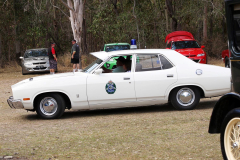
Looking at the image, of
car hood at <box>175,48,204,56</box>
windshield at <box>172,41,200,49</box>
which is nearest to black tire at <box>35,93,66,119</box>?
car hood at <box>175,48,204,56</box>

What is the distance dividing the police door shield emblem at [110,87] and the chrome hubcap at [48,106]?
1209mm

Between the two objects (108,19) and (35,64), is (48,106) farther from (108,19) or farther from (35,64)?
(108,19)

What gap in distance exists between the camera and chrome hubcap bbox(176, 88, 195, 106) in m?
9.25

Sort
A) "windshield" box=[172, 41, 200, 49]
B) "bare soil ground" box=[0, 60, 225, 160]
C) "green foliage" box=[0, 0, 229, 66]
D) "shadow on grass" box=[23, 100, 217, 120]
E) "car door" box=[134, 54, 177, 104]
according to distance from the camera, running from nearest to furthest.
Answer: "bare soil ground" box=[0, 60, 225, 160]
"car door" box=[134, 54, 177, 104]
"shadow on grass" box=[23, 100, 217, 120]
"windshield" box=[172, 41, 200, 49]
"green foliage" box=[0, 0, 229, 66]

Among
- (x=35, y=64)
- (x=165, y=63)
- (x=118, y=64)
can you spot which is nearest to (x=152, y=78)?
(x=165, y=63)

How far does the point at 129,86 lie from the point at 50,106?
1837 mm

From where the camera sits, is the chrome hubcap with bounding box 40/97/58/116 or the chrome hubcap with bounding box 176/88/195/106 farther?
the chrome hubcap with bounding box 176/88/195/106

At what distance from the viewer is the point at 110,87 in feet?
29.2

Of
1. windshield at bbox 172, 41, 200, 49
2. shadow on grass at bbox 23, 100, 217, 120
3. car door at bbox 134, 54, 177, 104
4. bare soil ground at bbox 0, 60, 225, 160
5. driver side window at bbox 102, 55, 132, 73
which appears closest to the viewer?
bare soil ground at bbox 0, 60, 225, 160

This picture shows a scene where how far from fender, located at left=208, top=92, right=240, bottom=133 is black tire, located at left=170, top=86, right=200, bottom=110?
4.17 m

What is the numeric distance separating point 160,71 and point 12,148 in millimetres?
4085

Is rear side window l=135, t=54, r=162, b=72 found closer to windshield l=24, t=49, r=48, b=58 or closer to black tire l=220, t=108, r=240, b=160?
black tire l=220, t=108, r=240, b=160

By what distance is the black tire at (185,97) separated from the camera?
30.2 ft

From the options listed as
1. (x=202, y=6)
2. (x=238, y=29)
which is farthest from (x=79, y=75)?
(x=202, y=6)
